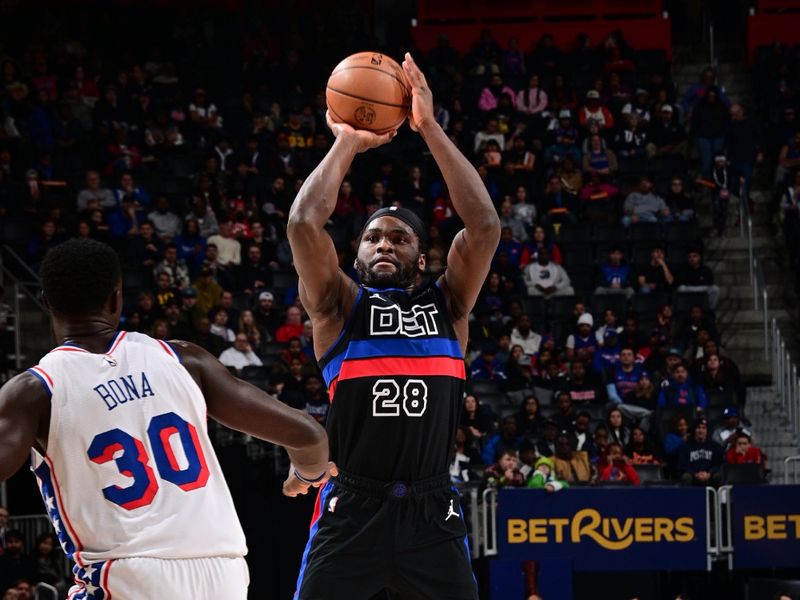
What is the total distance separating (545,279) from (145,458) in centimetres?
1312

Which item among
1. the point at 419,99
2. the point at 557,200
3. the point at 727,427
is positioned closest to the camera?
the point at 419,99

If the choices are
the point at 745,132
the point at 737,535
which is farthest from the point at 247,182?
the point at 737,535

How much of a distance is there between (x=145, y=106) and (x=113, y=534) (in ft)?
52.0

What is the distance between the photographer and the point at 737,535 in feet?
40.3

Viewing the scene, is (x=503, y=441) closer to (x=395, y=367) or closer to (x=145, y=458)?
(x=395, y=367)

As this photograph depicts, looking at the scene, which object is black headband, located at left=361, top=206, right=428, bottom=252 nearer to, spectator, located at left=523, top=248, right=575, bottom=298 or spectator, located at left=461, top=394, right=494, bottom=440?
spectator, located at left=461, top=394, right=494, bottom=440

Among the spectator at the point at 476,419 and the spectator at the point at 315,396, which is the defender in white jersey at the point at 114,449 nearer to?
the spectator at the point at 315,396

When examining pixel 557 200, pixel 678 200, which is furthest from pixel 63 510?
pixel 678 200

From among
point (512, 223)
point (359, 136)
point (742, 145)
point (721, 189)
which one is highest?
point (742, 145)

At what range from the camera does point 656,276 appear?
16359 millimetres

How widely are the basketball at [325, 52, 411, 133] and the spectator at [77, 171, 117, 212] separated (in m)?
11.3

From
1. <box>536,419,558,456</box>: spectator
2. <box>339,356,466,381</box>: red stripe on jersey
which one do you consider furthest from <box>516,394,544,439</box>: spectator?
<box>339,356,466,381</box>: red stripe on jersey

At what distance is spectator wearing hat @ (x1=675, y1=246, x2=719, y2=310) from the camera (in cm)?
1647

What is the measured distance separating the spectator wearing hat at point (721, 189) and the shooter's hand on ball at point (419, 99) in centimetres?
1339
